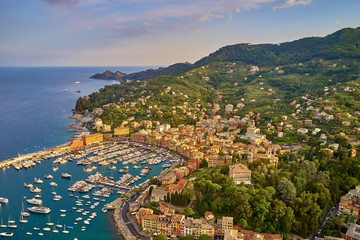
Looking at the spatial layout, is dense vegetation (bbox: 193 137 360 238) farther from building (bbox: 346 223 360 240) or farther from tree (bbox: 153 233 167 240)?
tree (bbox: 153 233 167 240)

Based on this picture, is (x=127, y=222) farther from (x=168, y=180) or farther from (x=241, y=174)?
(x=241, y=174)

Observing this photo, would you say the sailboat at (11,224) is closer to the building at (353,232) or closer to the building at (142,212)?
the building at (142,212)

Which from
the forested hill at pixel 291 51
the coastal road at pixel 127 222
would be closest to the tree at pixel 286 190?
the coastal road at pixel 127 222

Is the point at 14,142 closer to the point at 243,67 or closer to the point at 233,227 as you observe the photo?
the point at 233,227

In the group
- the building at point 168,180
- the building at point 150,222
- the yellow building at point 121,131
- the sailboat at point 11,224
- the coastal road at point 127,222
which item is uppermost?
the yellow building at point 121,131

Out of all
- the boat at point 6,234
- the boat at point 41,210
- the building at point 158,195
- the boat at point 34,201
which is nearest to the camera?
the boat at point 6,234

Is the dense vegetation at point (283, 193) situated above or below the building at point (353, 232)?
above
